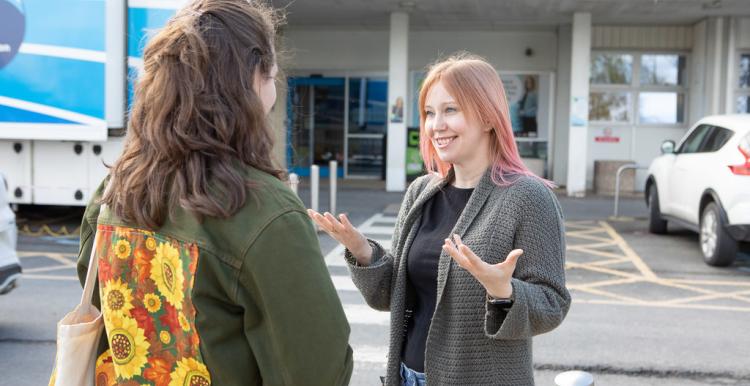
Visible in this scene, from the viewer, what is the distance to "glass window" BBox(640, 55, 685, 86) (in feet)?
61.5

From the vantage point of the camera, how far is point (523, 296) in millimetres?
2219

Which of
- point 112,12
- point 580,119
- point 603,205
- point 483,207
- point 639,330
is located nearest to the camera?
point 483,207

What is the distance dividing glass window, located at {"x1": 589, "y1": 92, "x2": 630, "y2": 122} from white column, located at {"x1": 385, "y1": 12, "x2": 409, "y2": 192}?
4.92 m

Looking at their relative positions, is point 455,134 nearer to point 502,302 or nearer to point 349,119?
point 502,302

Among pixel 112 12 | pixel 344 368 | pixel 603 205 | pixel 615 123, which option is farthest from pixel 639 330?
pixel 615 123

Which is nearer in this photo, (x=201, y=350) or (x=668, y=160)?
(x=201, y=350)

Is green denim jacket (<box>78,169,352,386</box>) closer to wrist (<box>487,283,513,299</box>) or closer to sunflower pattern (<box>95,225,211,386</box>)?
sunflower pattern (<box>95,225,211,386</box>)

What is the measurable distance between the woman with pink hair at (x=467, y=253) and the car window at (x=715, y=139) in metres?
7.27

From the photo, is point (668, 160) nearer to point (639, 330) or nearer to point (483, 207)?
point (639, 330)

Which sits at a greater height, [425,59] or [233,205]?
[425,59]

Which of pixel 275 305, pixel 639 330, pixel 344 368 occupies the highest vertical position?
pixel 275 305

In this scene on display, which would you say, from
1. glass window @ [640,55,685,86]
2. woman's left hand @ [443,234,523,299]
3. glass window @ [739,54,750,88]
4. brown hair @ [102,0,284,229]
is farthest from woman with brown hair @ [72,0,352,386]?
glass window @ [640,55,685,86]

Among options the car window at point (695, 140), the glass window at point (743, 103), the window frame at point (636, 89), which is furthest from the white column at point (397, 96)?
the car window at point (695, 140)

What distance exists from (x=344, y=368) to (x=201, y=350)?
0.98 feet
